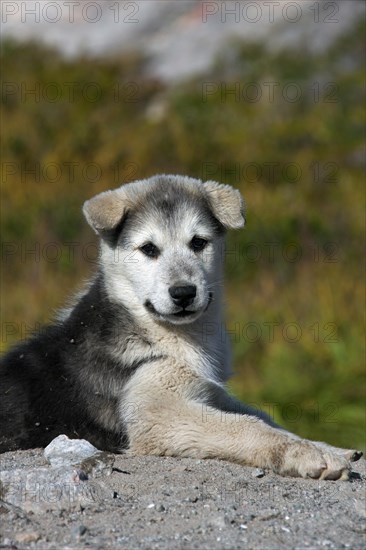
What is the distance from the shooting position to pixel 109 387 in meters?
7.07

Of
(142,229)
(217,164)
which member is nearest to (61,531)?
(142,229)

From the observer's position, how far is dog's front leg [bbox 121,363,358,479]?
20.8 ft

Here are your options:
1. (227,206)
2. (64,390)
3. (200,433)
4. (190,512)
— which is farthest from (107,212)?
(190,512)

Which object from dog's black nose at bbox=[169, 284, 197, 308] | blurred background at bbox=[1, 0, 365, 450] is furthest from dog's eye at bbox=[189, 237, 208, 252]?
blurred background at bbox=[1, 0, 365, 450]

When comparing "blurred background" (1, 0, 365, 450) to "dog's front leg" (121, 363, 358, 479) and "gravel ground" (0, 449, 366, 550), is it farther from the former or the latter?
"gravel ground" (0, 449, 366, 550)

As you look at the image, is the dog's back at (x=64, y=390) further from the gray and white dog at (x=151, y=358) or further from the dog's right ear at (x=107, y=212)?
the dog's right ear at (x=107, y=212)

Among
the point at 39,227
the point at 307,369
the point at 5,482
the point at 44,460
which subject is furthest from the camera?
the point at 39,227

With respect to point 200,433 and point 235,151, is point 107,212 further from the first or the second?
point 235,151

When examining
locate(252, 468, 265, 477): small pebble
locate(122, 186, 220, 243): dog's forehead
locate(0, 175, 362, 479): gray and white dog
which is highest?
locate(122, 186, 220, 243): dog's forehead

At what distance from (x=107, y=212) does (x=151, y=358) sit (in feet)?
4.11

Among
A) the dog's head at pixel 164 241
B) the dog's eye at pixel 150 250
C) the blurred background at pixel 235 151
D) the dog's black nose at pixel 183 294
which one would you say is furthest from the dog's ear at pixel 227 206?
the blurred background at pixel 235 151

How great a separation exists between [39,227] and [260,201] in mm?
4474

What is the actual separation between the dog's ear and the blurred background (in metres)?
2.40

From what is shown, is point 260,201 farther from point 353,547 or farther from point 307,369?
point 353,547
